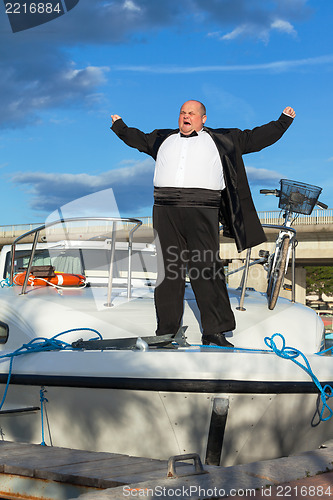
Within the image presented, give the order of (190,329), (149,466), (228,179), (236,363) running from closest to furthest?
(149,466)
(236,363)
(228,179)
(190,329)

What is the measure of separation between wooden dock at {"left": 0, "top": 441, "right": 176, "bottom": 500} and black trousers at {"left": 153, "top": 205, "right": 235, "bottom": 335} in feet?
3.93

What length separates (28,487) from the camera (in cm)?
310

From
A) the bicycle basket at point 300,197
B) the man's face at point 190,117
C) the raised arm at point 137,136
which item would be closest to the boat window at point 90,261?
the bicycle basket at point 300,197

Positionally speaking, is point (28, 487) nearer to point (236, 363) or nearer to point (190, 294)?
point (236, 363)

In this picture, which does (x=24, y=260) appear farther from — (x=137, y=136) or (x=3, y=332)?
(x=137, y=136)

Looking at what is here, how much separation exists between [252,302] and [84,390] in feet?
6.36

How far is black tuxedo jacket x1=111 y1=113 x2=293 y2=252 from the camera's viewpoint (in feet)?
13.8

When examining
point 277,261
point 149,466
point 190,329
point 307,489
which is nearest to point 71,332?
point 190,329

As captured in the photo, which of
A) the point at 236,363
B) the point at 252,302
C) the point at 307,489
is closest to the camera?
the point at 307,489

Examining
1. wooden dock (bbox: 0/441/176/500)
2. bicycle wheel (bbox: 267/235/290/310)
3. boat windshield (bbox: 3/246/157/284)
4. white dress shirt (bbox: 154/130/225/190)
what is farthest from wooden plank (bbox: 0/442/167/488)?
boat windshield (bbox: 3/246/157/284)

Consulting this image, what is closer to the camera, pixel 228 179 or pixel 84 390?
pixel 84 390

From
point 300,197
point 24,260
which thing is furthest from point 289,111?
point 24,260

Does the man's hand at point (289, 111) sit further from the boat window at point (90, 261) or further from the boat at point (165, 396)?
the boat window at point (90, 261)

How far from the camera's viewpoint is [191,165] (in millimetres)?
4113
